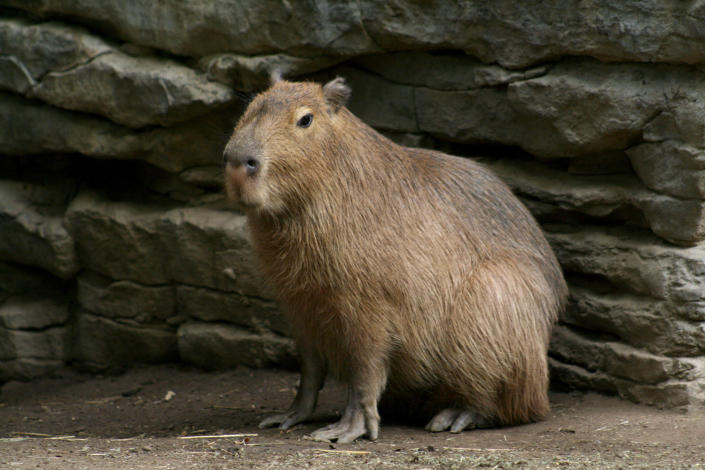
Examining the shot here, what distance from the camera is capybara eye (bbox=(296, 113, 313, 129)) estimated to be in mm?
4051

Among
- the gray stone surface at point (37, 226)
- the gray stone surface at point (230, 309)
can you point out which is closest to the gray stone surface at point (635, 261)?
the gray stone surface at point (230, 309)

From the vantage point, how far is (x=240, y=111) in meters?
5.50

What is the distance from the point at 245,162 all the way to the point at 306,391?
1348 millimetres

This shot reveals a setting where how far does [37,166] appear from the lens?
6262 mm

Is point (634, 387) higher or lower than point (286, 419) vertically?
higher

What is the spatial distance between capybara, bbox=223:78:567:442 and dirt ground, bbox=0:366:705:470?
0.76 ft

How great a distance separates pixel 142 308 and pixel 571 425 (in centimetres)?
305

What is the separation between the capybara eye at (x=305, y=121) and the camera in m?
4.05

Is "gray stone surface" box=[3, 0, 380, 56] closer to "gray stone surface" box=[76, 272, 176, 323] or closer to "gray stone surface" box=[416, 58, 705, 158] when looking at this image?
"gray stone surface" box=[416, 58, 705, 158]

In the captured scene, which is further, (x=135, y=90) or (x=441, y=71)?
(x=135, y=90)

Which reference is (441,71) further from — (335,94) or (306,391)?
(306,391)

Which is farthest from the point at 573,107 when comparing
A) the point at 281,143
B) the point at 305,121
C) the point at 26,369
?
the point at 26,369

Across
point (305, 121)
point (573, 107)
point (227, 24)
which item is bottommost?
point (305, 121)

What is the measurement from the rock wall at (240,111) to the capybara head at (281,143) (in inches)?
36.5
